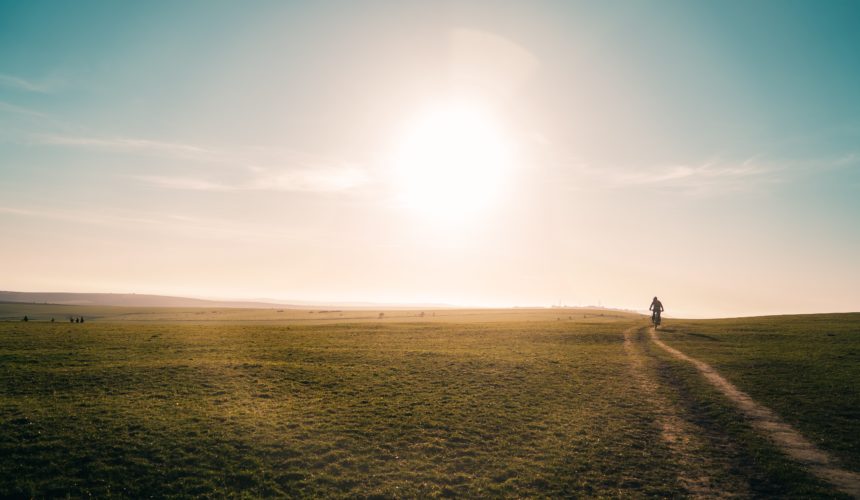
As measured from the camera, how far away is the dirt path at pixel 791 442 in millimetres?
17125

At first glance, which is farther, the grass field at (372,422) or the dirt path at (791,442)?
the grass field at (372,422)

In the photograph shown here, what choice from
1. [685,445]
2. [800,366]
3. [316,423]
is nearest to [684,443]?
[685,445]

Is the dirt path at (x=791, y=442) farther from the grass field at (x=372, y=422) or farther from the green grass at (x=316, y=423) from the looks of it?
the green grass at (x=316, y=423)

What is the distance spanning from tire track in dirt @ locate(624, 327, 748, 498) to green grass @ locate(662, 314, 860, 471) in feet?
17.7

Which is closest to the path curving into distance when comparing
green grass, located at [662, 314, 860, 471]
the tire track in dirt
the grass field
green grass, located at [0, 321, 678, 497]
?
the tire track in dirt

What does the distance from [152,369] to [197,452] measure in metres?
16.6

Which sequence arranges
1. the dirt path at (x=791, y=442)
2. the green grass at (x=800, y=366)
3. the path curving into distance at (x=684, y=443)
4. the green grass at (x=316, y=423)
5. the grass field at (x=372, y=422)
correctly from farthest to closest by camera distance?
the green grass at (x=800, y=366)
the green grass at (x=316, y=423)
the grass field at (x=372, y=422)
the path curving into distance at (x=684, y=443)
the dirt path at (x=791, y=442)

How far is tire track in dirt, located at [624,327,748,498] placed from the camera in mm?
17156

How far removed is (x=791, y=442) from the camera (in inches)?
819

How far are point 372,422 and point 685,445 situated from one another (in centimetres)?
1666

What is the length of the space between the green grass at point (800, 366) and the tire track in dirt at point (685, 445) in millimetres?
5398

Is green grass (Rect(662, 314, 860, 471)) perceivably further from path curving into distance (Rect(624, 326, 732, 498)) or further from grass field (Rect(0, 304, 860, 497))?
path curving into distance (Rect(624, 326, 732, 498))

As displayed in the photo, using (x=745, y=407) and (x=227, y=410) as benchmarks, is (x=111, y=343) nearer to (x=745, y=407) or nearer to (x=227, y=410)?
(x=227, y=410)

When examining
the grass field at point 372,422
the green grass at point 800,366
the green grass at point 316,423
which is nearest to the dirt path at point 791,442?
the green grass at point 800,366
